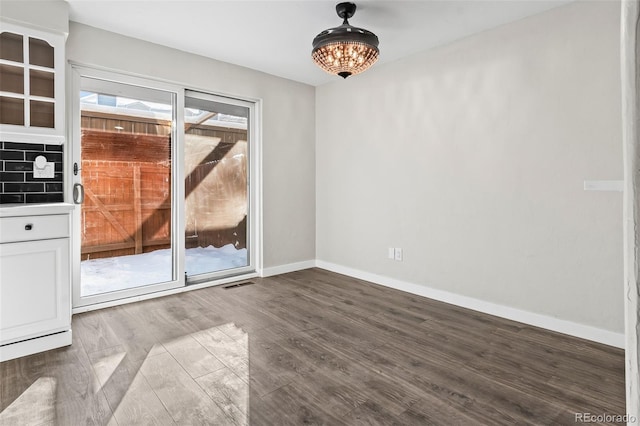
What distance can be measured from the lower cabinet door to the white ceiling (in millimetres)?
1866

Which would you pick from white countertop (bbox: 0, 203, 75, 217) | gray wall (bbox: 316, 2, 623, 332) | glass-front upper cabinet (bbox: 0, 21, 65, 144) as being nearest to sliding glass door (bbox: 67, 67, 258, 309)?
glass-front upper cabinet (bbox: 0, 21, 65, 144)

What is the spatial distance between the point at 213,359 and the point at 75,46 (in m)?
2.79

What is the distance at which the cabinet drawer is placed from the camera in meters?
2.25

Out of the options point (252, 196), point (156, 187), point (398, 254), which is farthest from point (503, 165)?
point (156, 187)

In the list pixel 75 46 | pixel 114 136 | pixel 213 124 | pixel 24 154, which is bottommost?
pixel 24 154

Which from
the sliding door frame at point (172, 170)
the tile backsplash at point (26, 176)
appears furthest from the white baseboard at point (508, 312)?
the tile backsplash at point (26, 176)

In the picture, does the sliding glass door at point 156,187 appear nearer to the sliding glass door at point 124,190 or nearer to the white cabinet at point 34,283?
the sliding glass door at point 124,190

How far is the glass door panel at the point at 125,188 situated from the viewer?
3.23 m

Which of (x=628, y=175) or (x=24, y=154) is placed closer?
(x=628, y=175)

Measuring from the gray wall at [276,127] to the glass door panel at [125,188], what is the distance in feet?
0.93

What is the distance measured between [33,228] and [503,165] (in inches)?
138

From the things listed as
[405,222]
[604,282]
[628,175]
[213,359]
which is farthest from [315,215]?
[628,175]

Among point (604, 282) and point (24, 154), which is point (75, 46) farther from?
point (604, 282)

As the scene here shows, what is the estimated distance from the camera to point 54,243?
95.3 inches
